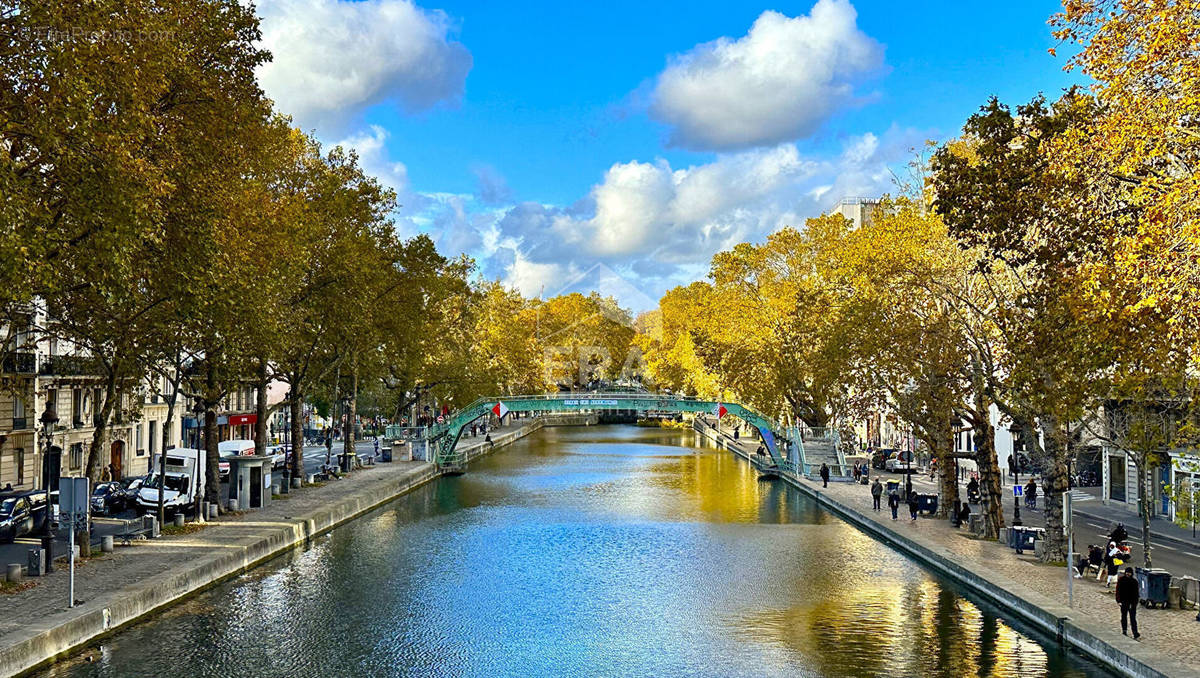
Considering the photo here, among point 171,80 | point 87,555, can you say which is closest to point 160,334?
point 87,555

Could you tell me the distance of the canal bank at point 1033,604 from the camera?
21.2 m

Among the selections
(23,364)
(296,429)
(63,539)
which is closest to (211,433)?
(63,539)

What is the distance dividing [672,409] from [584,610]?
54280 millimetres

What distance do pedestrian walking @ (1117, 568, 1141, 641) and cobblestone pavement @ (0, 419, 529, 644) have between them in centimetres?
2349

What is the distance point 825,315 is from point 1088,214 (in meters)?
35.2

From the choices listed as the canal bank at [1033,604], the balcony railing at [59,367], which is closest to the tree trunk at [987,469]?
the canal bank at [1033,604]

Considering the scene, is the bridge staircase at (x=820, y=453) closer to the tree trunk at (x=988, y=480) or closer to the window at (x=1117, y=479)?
the window at (x=1117, y=479)

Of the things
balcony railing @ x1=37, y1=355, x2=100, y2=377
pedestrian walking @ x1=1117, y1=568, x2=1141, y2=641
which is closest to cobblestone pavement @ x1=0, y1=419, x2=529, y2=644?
balcony railing @ x1=37, y1=355, x2=100, y2=377

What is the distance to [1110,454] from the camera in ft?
159

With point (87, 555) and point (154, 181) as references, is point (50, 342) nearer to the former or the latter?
point (87, 555)

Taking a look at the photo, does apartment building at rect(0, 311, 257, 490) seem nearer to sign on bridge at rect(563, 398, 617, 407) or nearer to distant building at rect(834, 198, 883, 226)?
sign on bridge at rect(563, 398, 617, 407)

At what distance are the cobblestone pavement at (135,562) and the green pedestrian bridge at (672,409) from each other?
2332 cm

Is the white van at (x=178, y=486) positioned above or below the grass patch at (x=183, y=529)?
above

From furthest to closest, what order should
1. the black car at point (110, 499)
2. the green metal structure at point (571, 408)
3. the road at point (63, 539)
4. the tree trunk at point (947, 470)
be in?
1. the green metal structure at point (571, 408)
2. the black car at point (110, 499)
3. the tree trunk at point (947, 470)
4. the road at point (63, 539)
